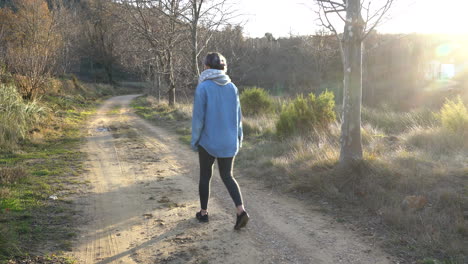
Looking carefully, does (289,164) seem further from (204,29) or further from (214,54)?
(204,29)

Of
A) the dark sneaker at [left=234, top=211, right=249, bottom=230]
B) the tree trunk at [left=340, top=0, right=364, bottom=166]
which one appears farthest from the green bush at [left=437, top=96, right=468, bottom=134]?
the dark sneaker at [left=234, top=211, right=249, bottom=230]

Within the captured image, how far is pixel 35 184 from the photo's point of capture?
5.80 m

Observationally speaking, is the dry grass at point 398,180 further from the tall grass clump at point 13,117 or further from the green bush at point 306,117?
the tall grass clump at point 13,117

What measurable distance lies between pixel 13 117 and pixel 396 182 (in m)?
9.79

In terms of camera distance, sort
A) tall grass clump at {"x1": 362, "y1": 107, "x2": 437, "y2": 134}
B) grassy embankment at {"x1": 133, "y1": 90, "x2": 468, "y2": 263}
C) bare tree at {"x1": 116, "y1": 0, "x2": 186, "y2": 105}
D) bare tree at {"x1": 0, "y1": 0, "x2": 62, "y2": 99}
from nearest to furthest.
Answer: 1. grassy embankment at {"x1": 133, "y1": 90, "x2": 468, "y2": 263}
2. tall grass clump at {"x1": 362, "y1": 107, "x2": 437, "y2": 134}
3. bare tree at {"x1": 116, "y1": 0, "x2": 186, "y2": 105}
4. bare tree at {"x1": 0, "y1": 0, "x2": 62, "y2": 99}

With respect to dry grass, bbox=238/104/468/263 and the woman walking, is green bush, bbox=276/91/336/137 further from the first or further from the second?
the woman walking

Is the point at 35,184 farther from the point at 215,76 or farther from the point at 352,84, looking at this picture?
the point at 352,84

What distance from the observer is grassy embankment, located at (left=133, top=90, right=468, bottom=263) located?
390 centimetres

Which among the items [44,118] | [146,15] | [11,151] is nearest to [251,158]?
[11,151]

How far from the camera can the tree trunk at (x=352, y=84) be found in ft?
18.6

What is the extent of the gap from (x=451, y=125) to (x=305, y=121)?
3.58 m

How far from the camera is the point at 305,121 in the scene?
9961 millimetres

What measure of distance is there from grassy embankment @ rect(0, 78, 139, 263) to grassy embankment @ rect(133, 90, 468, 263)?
11.3 feet

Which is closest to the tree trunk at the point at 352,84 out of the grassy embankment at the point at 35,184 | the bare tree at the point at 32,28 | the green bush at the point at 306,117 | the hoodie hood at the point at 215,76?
the hoodie hood at the point at 215,76
